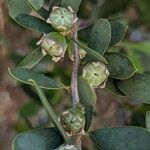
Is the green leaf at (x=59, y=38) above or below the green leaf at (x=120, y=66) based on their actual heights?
above

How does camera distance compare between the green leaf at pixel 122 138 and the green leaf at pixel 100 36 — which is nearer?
the green leaf at pixel 122 138

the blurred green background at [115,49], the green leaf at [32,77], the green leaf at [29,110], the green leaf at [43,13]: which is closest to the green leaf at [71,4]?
the green leaf at [43,13]

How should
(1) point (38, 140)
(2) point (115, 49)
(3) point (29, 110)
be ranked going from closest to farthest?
(1) point (38, 140), (2) point (115, 49), (3) point (29, 110)

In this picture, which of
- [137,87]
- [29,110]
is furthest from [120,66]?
[29,110]

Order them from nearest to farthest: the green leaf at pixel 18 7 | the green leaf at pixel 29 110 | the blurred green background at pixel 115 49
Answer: the green leaf at pixel 18 7 → the blurred green background at pixel 115 49 → the green leaf at pixel 29 110

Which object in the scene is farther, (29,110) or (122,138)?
(29,110)

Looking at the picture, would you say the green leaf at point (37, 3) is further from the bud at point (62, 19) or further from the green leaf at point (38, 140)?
the green leaf at point (38, 140)

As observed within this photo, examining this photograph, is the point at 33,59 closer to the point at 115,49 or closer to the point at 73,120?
the point at 73,120
